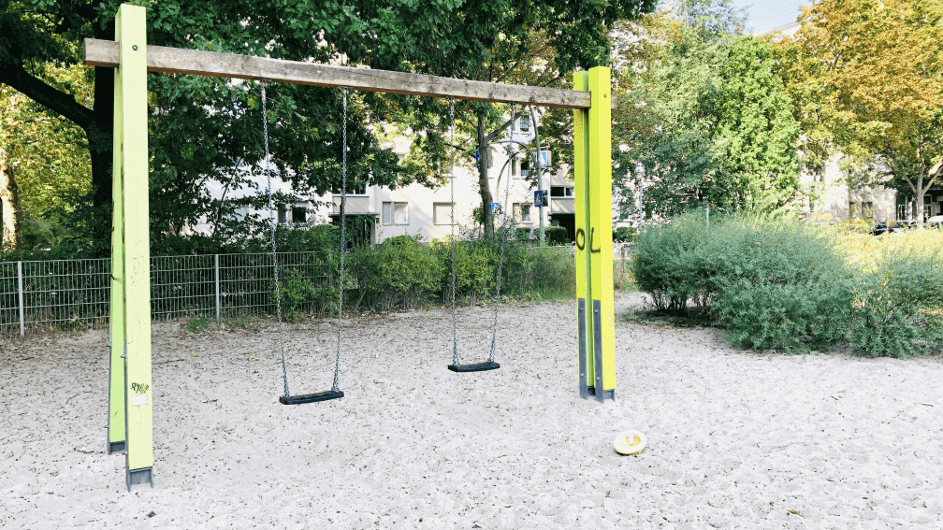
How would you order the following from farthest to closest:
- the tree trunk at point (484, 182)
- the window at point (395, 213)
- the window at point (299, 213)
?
the window at point (395, 213) → the tree trunk at point (484, 182) → the window at point (299, 213)

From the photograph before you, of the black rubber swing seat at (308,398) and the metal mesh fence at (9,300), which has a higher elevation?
the metal mesh fence at (9,300)

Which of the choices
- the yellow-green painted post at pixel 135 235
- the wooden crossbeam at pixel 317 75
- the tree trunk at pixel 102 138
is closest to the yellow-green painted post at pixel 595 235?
the wooden crossbeam at pixel 317 75

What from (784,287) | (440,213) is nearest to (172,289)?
(784,287)

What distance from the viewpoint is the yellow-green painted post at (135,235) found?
3.81 meters

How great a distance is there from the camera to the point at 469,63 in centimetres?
1043

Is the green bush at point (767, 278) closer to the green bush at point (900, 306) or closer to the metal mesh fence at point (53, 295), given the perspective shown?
the green bush at point (900, 306)

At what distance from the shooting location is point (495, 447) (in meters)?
4.52

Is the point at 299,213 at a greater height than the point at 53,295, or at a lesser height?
greater

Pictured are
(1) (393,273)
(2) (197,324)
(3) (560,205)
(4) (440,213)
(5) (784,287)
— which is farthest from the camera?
(3) (560,205)

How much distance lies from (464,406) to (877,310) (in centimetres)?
459

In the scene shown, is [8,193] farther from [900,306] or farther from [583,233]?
[900,306]

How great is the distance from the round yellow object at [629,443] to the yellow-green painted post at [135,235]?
2821 mm

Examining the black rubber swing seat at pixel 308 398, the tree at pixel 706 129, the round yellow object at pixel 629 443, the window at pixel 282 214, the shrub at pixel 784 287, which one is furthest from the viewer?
the tree at pixel 706 129

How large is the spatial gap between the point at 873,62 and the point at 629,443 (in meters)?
25.2
